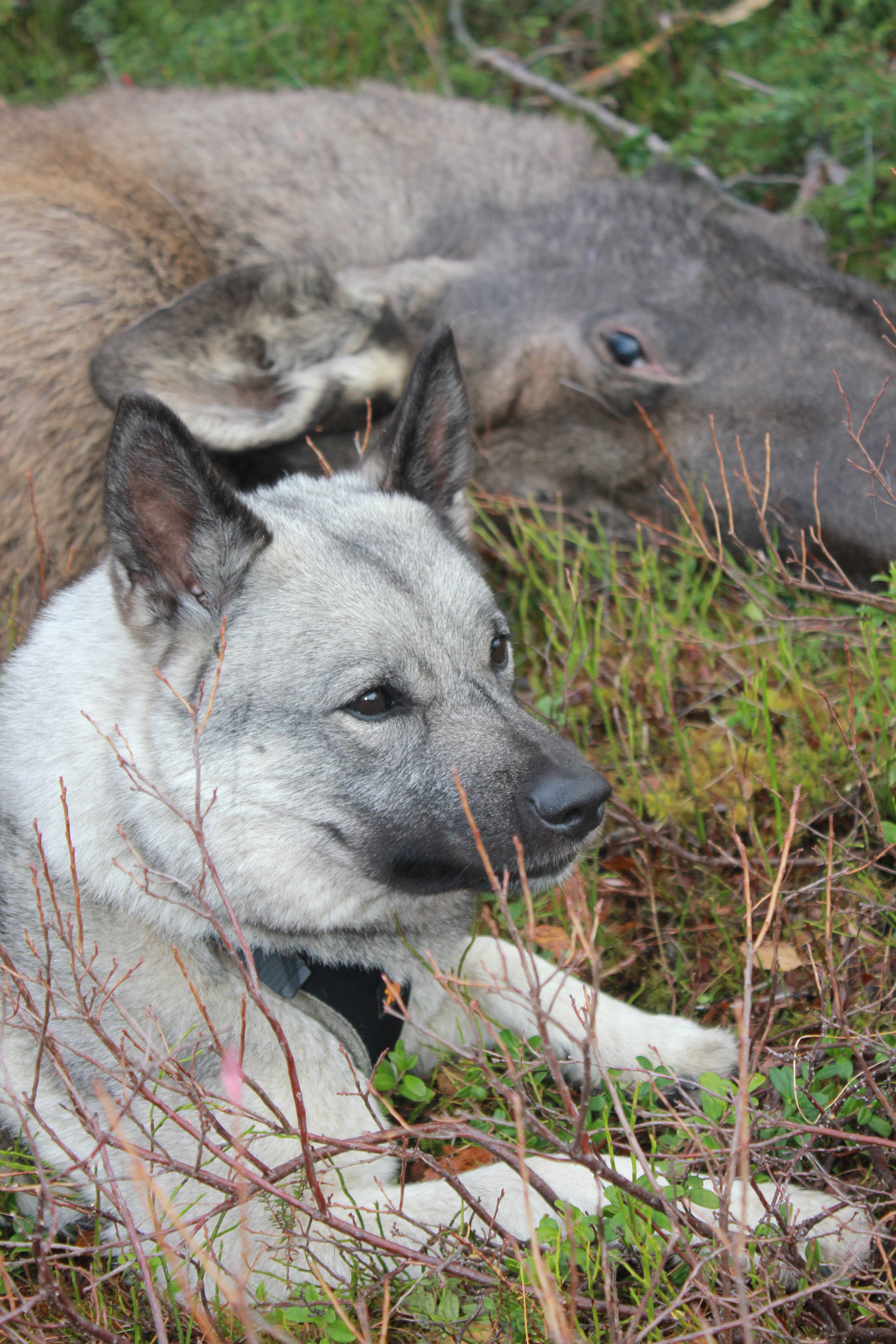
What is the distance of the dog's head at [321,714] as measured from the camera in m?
2.35

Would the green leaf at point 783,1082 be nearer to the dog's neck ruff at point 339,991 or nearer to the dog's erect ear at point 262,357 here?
the dog's neck ruff at point 339,991

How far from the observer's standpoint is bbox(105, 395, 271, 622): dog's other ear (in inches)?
88.8

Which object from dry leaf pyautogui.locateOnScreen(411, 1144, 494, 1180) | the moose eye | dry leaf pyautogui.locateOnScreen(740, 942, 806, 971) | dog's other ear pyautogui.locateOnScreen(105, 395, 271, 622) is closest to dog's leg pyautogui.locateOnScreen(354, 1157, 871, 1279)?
dry leaf pyautogui.locateOnScreen(411, 1144, 494, 1180)

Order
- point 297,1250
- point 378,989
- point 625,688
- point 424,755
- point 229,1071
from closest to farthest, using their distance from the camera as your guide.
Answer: point 229,1071, point 297,1250, point 424,755, point 378,989, point 625,688

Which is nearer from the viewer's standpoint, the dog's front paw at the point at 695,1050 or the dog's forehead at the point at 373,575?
the dog's forehead at the point at 373,575

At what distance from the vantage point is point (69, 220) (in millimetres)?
4207

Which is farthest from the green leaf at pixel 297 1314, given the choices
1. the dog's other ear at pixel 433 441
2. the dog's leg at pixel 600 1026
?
the dog's other ear at pixel 433 441

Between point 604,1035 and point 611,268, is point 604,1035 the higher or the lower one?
the lower one

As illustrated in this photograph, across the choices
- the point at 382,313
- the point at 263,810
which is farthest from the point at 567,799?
the point at 382,313

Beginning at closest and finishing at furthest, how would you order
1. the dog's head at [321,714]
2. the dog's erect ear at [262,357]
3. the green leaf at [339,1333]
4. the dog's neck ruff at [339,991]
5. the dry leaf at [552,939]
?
the green leaf at [339,1333] → the dog's head at [321,714] → the dog's neck ruff at [339,991] → the dry leaf at [552,939] → the dog's erect ear at [262,357]

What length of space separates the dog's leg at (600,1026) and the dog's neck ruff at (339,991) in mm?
166

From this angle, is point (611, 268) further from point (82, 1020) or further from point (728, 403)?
point (82, 1020)

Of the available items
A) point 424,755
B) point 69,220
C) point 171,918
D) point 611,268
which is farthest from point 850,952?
point 69,220

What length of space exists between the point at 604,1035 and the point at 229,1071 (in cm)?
124
